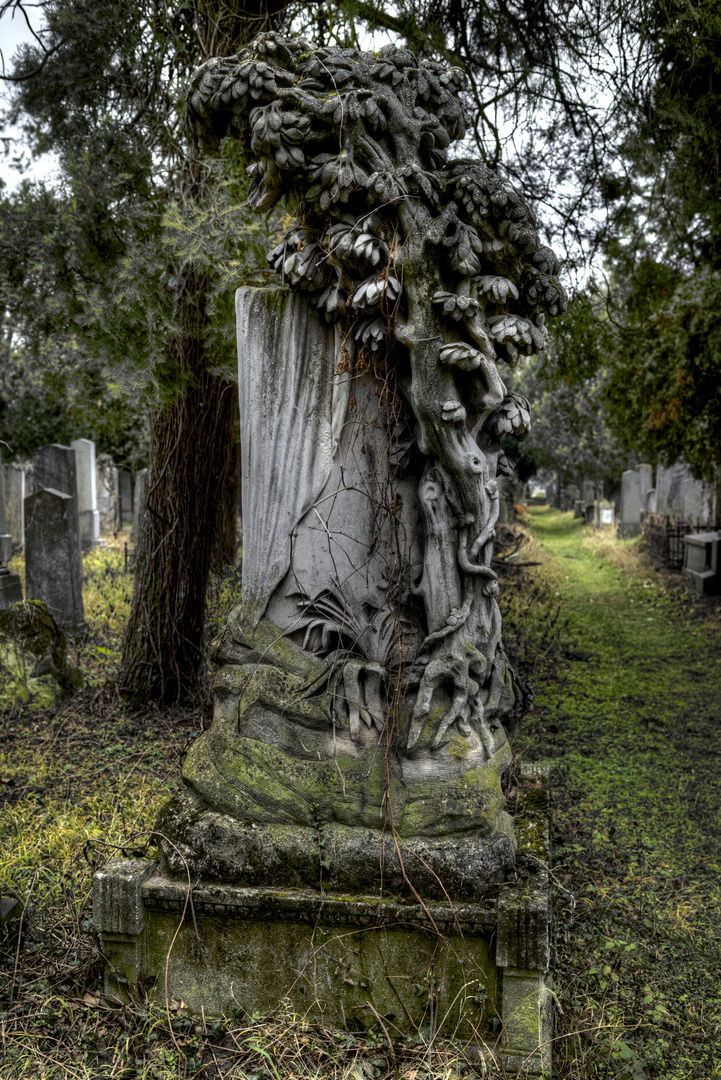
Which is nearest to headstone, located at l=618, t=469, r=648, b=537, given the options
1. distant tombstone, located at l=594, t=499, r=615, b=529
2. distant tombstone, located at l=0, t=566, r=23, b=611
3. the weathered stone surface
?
distant tombstone, located at l=594, t=499, r=615, b=529

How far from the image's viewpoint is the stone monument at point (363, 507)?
261cm

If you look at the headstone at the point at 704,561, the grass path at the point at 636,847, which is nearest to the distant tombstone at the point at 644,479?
the headstone at the point at 704,561

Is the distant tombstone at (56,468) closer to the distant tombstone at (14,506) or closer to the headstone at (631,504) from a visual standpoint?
the distant tombstone at (14,506)

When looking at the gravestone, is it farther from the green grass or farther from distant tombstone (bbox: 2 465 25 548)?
distant tombstone (bbox: 2 465 25 548)

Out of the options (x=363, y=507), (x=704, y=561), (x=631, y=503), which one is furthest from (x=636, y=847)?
(x=631, y=503)

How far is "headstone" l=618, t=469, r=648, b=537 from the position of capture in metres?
17.8

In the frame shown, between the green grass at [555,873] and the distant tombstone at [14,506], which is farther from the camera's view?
the distant tombstone at [14,506]

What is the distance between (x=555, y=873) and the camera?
12.5 ft

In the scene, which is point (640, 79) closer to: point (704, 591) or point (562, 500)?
point (704, 591)

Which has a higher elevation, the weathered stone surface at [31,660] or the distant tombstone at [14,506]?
the distant tombstone at [14,506]

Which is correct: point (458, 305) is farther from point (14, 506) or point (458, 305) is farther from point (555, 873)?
point (14, 506)

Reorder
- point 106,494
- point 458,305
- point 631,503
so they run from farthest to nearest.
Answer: point 106,494, point 631,503, point 458,305

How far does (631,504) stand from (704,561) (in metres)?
6.59

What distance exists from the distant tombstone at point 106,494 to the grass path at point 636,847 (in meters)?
11.9
